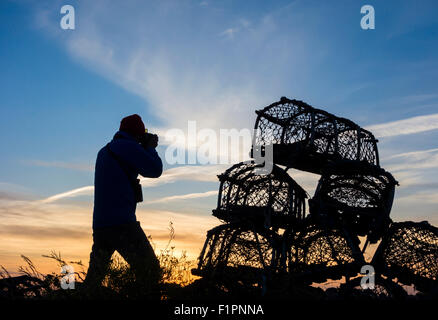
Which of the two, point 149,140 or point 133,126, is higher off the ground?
point 133,126

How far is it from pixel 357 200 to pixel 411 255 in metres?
1.70

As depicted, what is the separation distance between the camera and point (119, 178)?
397cm

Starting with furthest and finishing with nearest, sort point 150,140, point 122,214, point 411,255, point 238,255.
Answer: point 238,255 → point 411,255 → point 150,140 → point 122,214

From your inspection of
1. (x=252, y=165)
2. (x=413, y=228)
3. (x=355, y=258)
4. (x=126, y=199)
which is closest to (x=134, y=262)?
(x=126, y=199)

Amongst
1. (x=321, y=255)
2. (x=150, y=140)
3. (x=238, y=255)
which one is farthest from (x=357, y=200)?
(x=150, y=140)

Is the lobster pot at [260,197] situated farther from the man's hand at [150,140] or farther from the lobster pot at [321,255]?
the man's hand at [150,140]

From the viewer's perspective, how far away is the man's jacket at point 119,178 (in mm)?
3912

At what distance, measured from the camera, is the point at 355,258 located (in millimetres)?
6586

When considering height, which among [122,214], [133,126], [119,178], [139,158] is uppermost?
[133,126]

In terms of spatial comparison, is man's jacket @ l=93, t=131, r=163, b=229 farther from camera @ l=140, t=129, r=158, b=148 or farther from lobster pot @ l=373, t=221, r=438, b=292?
lobster pot @ l=373, t=221, r=438, b=292

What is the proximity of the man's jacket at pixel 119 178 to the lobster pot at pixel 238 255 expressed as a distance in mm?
4106

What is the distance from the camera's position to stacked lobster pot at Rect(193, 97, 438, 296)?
655cm

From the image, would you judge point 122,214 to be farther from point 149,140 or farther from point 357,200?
→ point 357,200

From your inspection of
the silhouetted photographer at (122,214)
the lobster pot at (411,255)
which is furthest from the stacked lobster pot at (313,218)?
the silhouetted photographer at (122,214)
